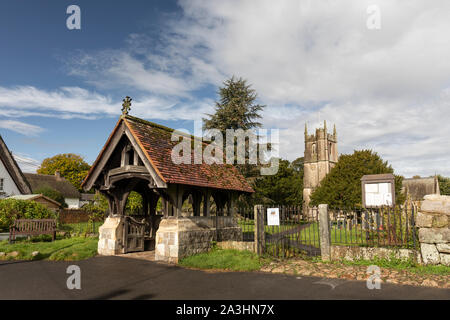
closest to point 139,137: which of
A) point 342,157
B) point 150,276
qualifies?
point 150,276

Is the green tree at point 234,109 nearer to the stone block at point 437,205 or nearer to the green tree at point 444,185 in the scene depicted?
the stone block at point 437,205

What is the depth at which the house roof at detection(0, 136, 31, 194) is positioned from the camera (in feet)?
91.6

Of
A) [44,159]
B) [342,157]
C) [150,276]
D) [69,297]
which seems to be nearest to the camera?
[69,297]

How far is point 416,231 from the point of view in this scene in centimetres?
990

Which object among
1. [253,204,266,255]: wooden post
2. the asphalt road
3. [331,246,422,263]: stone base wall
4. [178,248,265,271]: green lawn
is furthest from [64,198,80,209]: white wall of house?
[331,246,422,263]: stone base wall

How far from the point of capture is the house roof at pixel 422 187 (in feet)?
192

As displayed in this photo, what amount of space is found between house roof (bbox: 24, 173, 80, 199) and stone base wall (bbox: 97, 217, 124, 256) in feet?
131

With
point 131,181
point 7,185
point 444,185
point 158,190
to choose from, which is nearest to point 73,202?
point 7,185

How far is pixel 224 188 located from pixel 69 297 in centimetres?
723

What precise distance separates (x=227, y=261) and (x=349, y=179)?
26730mm

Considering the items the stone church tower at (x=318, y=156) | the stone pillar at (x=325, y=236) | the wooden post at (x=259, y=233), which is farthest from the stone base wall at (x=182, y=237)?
the stone church tower at (x=318, y=156)

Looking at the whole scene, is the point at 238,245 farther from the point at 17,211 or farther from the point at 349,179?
the point at 349,179
